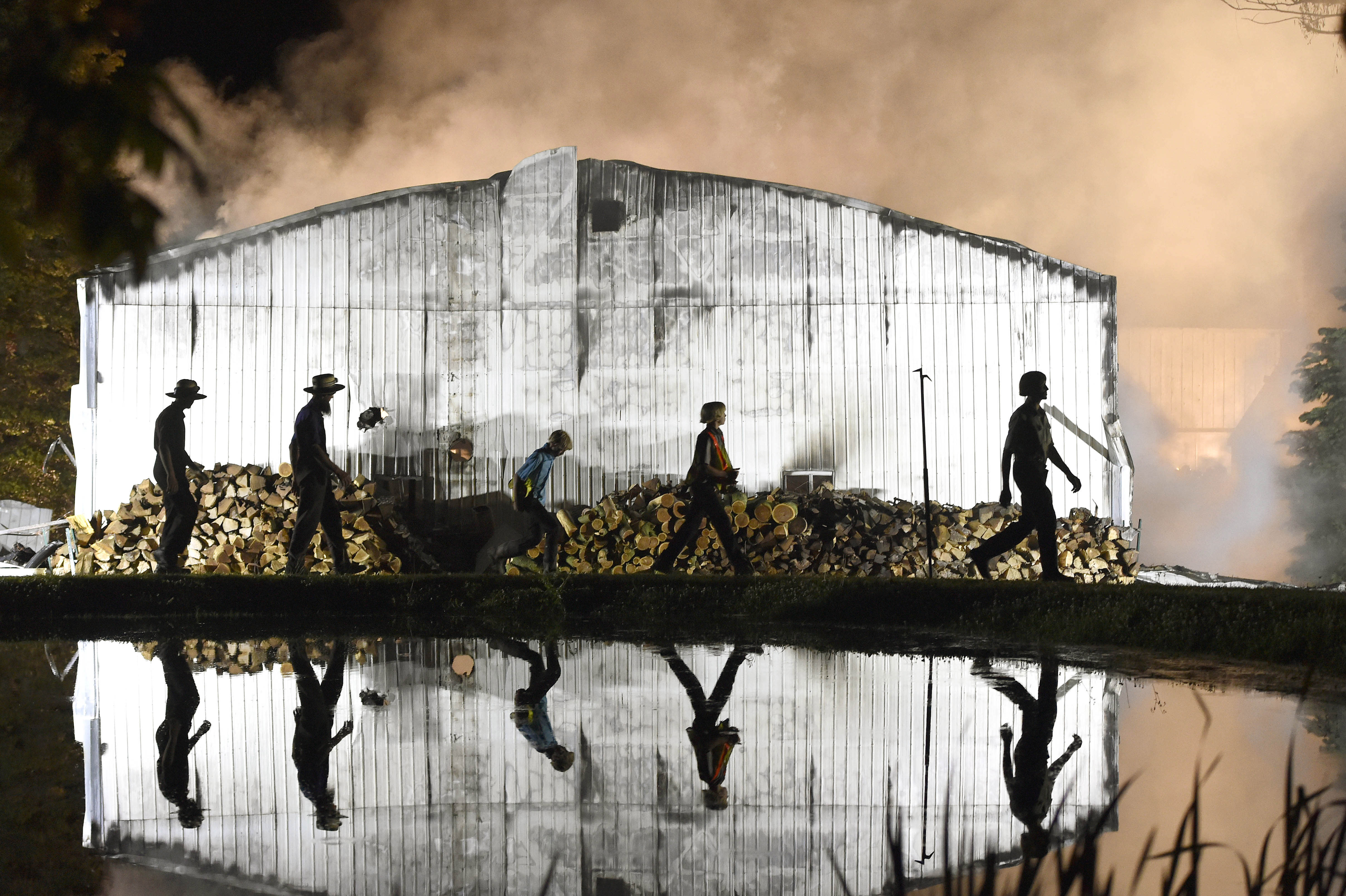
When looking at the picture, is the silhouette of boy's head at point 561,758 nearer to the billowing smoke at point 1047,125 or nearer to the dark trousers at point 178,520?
the dark trousers at point 178,520

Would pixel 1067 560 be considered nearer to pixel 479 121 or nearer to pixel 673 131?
pixel 673 131

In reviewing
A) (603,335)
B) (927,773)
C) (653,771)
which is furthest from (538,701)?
(603,335)

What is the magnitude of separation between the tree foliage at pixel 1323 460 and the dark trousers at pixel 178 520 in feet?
70.1

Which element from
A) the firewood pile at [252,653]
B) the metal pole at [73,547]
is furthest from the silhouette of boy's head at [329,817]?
the metal pole at [73,547]

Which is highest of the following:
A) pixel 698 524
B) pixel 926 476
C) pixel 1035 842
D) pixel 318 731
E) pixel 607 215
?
pixel 607 215

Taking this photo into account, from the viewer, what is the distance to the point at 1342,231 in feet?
77.8

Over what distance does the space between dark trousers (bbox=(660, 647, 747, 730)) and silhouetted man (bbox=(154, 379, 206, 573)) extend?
20.9 ft

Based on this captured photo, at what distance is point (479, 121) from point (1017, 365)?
1498 cm

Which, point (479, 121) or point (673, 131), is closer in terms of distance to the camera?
point (673, 131)

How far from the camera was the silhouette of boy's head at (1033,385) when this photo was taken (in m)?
10.4

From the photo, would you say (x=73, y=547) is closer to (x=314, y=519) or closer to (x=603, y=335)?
(x=314, y=519)

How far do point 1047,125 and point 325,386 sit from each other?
16224 mm

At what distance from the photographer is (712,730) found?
197 inches

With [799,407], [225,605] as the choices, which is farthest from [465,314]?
[225,605]
